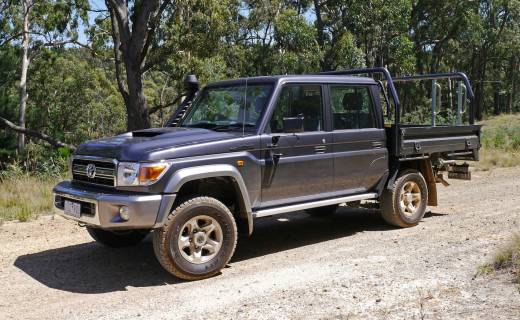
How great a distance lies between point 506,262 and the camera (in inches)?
220

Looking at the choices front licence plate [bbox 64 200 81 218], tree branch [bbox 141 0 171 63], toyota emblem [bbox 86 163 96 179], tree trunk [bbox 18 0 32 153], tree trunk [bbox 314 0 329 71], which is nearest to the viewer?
front licence plate [bbox 64 200 81 218]

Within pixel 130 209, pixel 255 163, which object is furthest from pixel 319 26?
pixel 130 209

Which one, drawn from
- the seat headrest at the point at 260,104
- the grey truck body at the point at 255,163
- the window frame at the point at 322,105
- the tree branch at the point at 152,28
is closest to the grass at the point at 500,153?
the grey truck body at the point at 255,163

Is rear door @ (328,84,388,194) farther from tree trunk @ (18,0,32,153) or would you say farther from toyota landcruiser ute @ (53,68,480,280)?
tree trunk @ (18,0,32,153)

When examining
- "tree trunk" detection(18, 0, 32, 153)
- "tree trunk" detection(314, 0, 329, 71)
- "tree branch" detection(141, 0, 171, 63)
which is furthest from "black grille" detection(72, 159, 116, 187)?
"tree trunk" detection(314, 0, 329, 71)

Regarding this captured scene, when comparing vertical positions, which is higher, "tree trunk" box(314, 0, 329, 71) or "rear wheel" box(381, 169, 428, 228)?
"tree trunk" box(314, 0, 329, 71)

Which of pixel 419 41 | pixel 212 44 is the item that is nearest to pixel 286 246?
pixel 212 44

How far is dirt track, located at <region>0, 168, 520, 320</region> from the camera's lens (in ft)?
15.6

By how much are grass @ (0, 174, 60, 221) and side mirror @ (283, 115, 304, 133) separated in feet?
14.9

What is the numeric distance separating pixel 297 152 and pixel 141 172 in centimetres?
189

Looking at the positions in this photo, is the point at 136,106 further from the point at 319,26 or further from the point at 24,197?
the point at 319,26

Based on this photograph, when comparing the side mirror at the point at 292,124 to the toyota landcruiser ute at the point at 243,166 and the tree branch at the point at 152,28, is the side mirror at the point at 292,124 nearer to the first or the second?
the toyota landcruiser ute at the point at 243,166

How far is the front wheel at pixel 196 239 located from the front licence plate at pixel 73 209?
2.69 feet

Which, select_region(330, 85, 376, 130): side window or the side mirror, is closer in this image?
the side mirror
